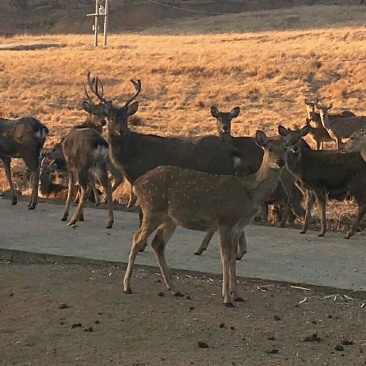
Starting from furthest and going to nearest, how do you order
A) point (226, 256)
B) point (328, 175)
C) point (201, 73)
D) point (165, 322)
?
1. point (201, 73)
2. point (328, 175)
3. point (226, 256)
4. point (165, 322)

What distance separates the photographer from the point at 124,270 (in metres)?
10.7

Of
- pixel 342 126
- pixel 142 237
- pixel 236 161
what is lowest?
pixel 142 237

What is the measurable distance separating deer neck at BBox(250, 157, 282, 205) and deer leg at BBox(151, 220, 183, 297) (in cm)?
90

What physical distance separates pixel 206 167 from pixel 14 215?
3006 millimetres

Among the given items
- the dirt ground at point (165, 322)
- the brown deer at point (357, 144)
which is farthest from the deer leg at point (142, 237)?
the brown deer at point (357, 144)

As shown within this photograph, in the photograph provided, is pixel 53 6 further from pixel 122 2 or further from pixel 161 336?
→ pixel 161 336

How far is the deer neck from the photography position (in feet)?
32.2

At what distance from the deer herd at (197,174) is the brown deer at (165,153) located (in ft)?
0.04

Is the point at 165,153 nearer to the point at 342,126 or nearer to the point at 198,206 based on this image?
the point at 198,206

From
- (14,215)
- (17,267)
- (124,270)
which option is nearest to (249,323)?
(124,270)

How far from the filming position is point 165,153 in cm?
1316

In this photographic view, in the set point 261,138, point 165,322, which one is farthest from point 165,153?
point 165,322

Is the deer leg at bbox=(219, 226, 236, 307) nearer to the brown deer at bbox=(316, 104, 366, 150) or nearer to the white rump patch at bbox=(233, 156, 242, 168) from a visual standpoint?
the white rump patch at bbox=(233, 156, 242, 168)

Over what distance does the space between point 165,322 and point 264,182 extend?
2093 millimetres
